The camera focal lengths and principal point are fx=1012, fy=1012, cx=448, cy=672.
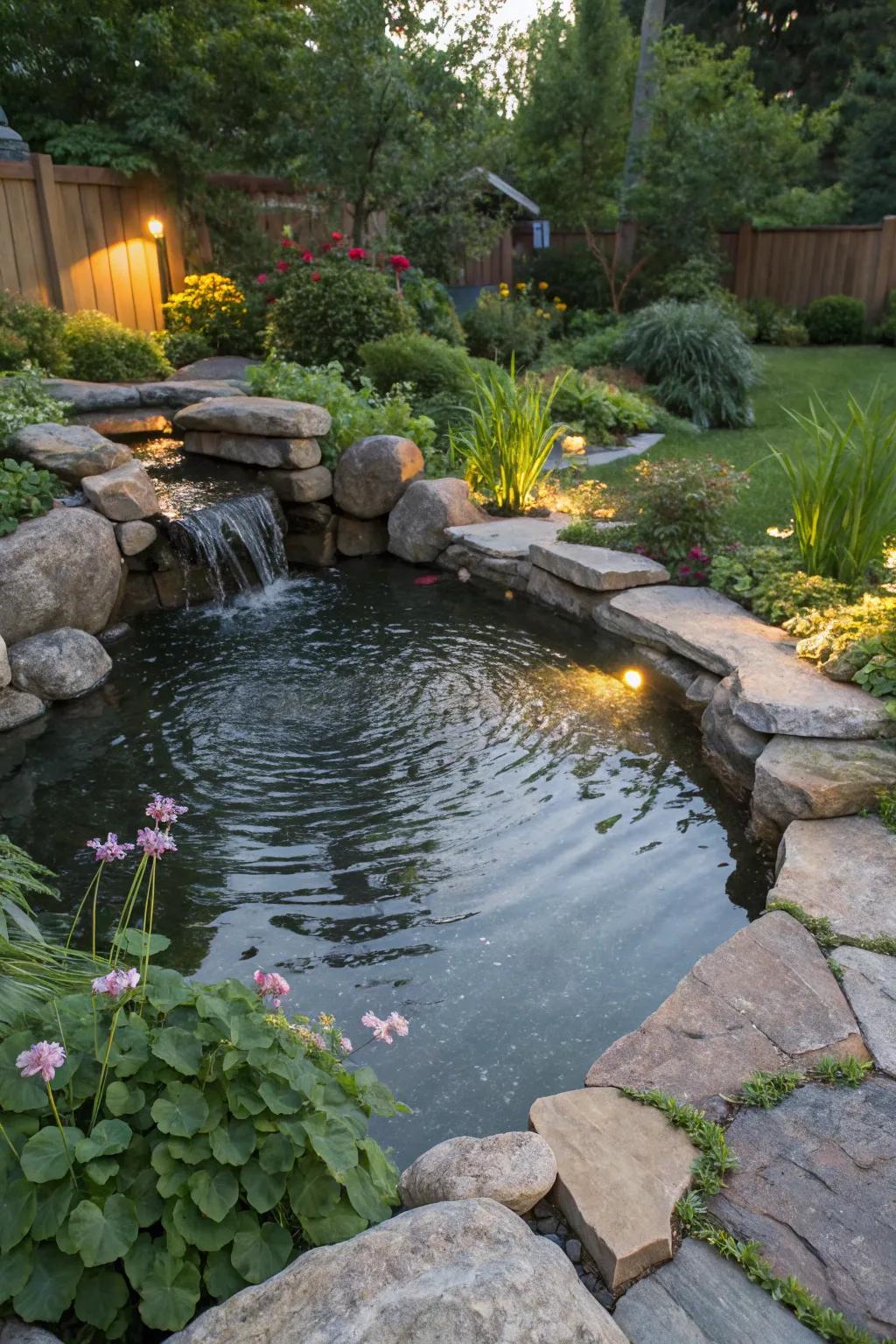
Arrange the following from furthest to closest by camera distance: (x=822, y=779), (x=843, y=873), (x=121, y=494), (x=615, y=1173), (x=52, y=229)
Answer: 1. (x=52, y=229)
2. (x=121, y=494)
3. (x=822, y=779)
4. (x=843, y=873)
5. (x=615, y=1173)

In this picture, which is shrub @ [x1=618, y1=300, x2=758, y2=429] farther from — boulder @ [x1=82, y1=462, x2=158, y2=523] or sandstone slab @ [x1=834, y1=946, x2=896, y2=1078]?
sandstone slab @ [x1=834, y1=946, x2=896, y2=1078]

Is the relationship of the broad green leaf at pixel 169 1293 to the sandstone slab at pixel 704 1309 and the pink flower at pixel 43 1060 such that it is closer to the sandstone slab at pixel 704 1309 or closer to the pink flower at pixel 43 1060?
the pink flower at pixel 43 1060

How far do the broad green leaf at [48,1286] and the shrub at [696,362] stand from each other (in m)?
9.13

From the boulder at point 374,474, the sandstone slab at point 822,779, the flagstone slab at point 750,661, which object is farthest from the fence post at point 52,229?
the sandstone slab at point 822,779

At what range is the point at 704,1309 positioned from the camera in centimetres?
182

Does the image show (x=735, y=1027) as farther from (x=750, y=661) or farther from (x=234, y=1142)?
(x=750, y=661)

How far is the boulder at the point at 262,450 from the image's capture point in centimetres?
689

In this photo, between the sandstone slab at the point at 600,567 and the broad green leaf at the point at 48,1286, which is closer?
the broad green leaf at the point at 48,1286

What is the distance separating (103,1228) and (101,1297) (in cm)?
13

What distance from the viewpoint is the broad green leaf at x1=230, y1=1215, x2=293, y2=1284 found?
174cm

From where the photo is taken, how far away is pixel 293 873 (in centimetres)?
347

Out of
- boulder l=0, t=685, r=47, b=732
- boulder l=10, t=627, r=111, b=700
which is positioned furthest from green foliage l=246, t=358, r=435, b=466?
boulder l=0, t=685, r=47, b=732

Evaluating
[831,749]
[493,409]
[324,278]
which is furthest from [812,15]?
[831,749]

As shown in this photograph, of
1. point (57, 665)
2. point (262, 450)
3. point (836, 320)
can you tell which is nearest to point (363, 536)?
point (262, 450)
